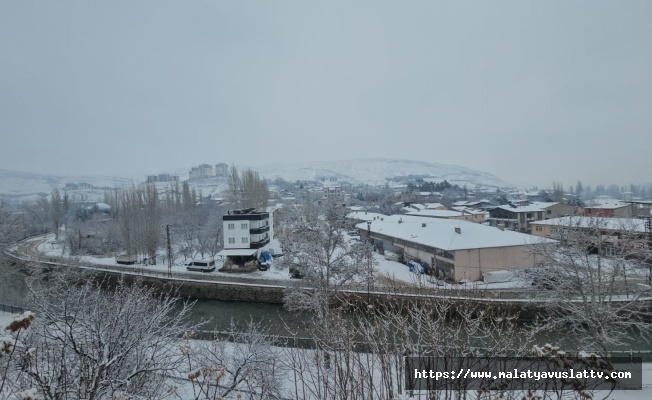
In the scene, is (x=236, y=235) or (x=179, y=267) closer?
(x=179, y=267)

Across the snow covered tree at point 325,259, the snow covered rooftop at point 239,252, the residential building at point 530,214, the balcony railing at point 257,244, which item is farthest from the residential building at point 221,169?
the snow covered tree at point 325,259

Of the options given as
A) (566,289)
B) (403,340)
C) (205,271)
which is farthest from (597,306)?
(205,271)

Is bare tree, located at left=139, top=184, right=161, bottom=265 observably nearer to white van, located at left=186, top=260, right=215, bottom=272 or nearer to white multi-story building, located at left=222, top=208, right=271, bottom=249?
white van, located at left=186, top=260, right=215, bottom=272

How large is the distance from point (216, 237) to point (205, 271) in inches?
281

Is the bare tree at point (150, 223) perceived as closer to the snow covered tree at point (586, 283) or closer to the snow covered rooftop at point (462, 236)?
the snow covered rooftop at point (462, 236)

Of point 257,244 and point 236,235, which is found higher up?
point 236,235

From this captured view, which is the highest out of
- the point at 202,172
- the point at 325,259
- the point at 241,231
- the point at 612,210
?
the point at 202,172

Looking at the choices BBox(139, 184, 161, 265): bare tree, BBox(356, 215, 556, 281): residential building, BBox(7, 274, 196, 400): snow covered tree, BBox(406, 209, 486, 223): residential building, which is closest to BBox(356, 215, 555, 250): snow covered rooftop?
BBox(356, 215, 556, 281): residential building

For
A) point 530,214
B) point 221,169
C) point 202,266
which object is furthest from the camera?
point 221,169

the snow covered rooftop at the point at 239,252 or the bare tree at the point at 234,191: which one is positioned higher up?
the bare tree at the point at 234,191

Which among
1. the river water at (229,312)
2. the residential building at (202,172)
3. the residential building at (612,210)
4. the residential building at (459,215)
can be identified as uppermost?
the residential building at (202,172)

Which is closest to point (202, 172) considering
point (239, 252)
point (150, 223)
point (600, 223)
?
point (150, 223)

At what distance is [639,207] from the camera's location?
30828 millimetres

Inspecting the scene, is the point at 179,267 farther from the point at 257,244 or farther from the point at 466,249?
the point at 466,249
